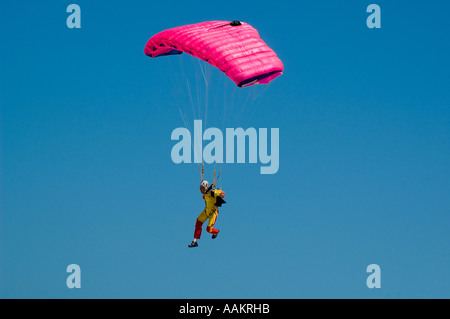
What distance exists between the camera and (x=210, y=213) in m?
29.6

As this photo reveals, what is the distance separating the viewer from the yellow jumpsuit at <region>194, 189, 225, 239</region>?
29312mm

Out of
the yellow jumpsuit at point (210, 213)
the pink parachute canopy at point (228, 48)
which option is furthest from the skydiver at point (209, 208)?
the pink parachute canopy at point (228, 48)

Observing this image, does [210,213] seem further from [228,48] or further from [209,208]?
[228,48]

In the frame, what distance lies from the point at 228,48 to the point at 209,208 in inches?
173

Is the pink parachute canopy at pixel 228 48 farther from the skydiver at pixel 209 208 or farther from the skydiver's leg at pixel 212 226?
the skydiver's leg at pixel 212 226

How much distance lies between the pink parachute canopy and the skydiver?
3.00 meters

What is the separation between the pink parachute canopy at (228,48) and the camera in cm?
2881

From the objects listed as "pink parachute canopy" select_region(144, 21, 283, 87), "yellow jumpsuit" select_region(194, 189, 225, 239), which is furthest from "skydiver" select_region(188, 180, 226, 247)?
"pink parachute canopy" select_region(144, 21, 283, 87)

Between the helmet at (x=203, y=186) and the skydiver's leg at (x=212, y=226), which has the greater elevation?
the helmet at (x=203, y=186)

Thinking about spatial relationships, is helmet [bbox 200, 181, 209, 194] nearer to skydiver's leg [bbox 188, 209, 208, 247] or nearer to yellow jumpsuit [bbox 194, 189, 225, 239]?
yellow jumpsuit [bbox 194, 189, 225, 239]

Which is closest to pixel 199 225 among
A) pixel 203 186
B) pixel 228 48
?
pixel 203 186
